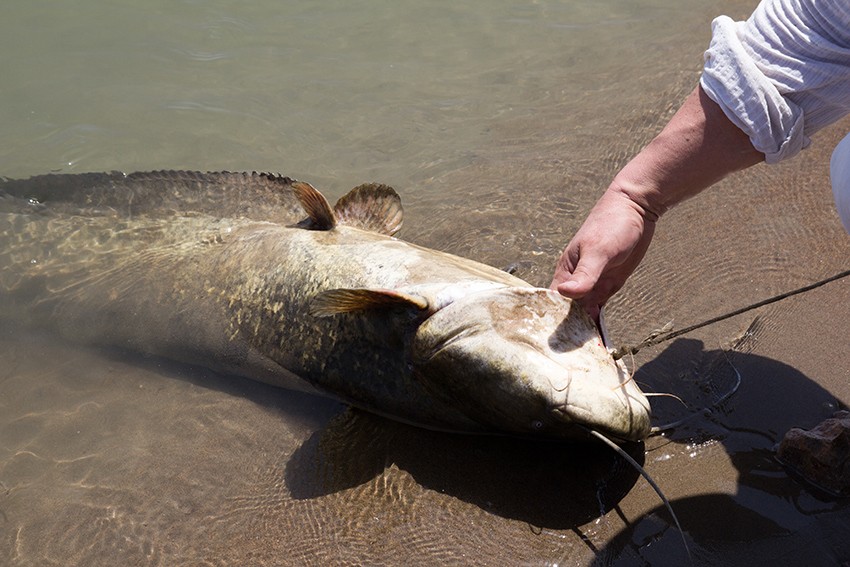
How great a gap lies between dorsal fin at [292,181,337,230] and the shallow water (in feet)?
2.71

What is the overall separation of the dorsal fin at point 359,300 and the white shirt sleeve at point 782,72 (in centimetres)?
158

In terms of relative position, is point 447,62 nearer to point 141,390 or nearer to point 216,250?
point 216,250

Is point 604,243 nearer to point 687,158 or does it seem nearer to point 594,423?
point 687,158

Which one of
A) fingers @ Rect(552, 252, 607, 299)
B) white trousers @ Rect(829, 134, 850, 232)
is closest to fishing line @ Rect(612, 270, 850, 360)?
white trousers @ Rect(829, 134, 850, 232)

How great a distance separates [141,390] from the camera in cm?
468

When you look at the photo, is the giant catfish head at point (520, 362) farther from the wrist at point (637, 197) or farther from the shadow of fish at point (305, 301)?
the wrist at point (637, 197)

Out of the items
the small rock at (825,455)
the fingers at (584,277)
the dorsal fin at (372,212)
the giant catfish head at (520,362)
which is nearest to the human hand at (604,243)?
the fingers at (584,277)

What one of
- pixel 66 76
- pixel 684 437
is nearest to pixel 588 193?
pixel 684 437

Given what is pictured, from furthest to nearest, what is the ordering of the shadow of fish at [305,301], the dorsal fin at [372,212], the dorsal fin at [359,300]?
the dorsal fin at [372,212], the dorsal fin at [359,300], the shadow of fish at [305,301]

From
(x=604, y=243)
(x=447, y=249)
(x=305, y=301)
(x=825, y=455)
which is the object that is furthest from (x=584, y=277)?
(x=447, y=249)

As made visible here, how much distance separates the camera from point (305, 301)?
14.1ft

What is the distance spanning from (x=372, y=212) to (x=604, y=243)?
1928 millimetres

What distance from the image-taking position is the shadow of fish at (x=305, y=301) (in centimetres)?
338

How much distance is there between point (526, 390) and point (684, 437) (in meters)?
0.84
